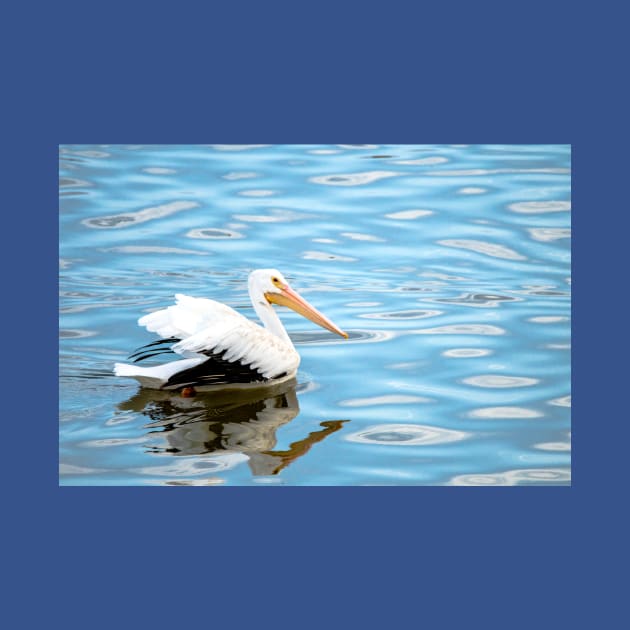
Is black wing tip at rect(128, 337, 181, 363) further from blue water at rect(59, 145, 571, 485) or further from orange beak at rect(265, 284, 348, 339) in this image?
orange beak at rect(265, 284, 348, 339)

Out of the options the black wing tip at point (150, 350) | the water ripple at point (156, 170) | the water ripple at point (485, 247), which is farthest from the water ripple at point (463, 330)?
the water ripple at point (156, 170)

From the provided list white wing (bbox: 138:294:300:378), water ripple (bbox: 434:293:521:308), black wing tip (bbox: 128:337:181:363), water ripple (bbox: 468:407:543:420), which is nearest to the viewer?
water ripple (bbox: 468:407:543:420)

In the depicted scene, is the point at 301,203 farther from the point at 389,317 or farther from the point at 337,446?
the point at 337,446

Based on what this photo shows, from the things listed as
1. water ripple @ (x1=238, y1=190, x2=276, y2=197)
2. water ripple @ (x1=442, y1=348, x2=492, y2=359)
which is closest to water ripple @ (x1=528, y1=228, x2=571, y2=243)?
water ripple @ (x1=442, y1=348, x2=492, y2=359)

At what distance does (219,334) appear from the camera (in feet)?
26.4

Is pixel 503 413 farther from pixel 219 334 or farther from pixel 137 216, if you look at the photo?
pixel 137 216

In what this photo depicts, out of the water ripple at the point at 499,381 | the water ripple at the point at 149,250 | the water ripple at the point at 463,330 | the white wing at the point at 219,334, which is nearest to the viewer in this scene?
the white wing at the point at 219,334

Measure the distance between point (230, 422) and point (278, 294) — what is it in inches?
49.4

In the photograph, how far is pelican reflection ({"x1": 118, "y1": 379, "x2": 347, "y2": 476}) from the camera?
742cm

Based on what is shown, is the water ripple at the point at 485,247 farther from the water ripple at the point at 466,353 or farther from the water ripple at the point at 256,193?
the water ripple at the point at 466,353

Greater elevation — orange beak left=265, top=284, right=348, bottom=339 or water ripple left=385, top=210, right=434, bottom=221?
water ripple left=385, top=210, right=434, bottom=221

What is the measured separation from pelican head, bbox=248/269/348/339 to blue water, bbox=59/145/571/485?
0.80 ft

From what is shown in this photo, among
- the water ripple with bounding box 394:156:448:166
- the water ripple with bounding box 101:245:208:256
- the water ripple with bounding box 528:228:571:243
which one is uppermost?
the water ripple with bounding box 394:156:448:166

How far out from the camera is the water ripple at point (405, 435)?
24.8 ft
